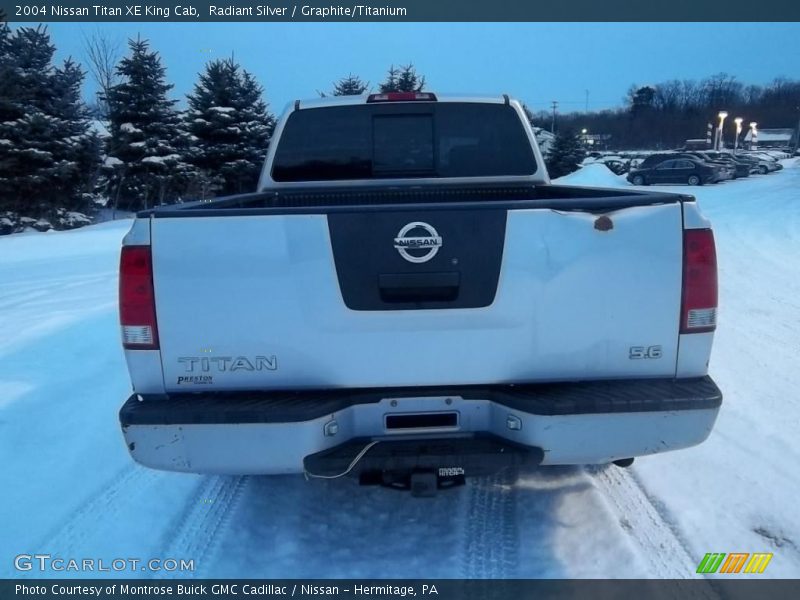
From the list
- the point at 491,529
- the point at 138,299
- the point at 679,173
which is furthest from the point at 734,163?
the point at 138,299

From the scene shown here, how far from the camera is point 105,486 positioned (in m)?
3.90

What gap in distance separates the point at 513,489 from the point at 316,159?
2.87m

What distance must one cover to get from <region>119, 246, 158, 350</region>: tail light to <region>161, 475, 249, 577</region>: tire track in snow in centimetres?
115

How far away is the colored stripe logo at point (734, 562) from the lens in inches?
118

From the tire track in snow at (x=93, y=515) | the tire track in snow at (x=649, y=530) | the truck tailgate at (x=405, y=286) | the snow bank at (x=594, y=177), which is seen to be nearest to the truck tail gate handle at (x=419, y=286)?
the truck tailgate at (x=405, y=286)

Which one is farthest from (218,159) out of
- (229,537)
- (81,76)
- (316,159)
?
(229,537)

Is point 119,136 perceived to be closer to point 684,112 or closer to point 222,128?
point 222,128

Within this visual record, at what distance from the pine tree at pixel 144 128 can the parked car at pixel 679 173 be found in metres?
25.2

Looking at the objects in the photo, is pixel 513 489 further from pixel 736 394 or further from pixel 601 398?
pixel 736 394

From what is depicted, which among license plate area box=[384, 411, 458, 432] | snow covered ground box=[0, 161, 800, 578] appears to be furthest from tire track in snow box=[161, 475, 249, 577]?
license plate area box=[384, 411, 458, 432]

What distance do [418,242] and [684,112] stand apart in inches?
4109

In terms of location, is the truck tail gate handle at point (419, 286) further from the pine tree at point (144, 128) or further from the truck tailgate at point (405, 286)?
the pine tree at point (144, 128)

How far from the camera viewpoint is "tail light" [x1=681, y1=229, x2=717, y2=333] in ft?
9.10

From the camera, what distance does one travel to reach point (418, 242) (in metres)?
2.75
